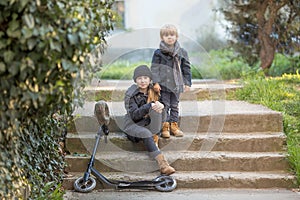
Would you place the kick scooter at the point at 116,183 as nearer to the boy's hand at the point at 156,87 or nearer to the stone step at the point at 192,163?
the stone step at the point at 192,163

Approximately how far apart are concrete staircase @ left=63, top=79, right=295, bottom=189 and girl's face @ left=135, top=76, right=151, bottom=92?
1.65 feet

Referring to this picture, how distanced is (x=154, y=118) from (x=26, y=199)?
1.77 metres

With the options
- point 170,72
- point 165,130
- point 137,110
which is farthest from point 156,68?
point 165,130

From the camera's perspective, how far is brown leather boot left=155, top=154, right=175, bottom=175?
4.63 metres

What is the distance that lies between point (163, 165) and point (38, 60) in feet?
7.43

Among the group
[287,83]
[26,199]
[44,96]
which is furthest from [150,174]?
[287,83]

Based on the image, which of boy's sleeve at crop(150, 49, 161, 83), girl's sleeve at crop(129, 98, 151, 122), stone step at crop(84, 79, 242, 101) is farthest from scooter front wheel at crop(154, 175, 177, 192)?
stone step at crop(84, 79, 242, 101)

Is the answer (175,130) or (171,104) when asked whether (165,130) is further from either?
(171,104)

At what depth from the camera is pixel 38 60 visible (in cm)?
269

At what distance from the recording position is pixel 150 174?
4.79 meters

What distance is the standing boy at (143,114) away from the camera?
482cm

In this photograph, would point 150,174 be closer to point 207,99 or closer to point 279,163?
point 279,163

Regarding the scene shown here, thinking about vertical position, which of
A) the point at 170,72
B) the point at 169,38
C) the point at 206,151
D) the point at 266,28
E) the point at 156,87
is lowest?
the point at 206,151

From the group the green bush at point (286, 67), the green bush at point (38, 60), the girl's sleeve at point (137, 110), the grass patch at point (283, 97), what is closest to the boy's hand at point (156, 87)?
the girl's sleeve at point (137, 110)
